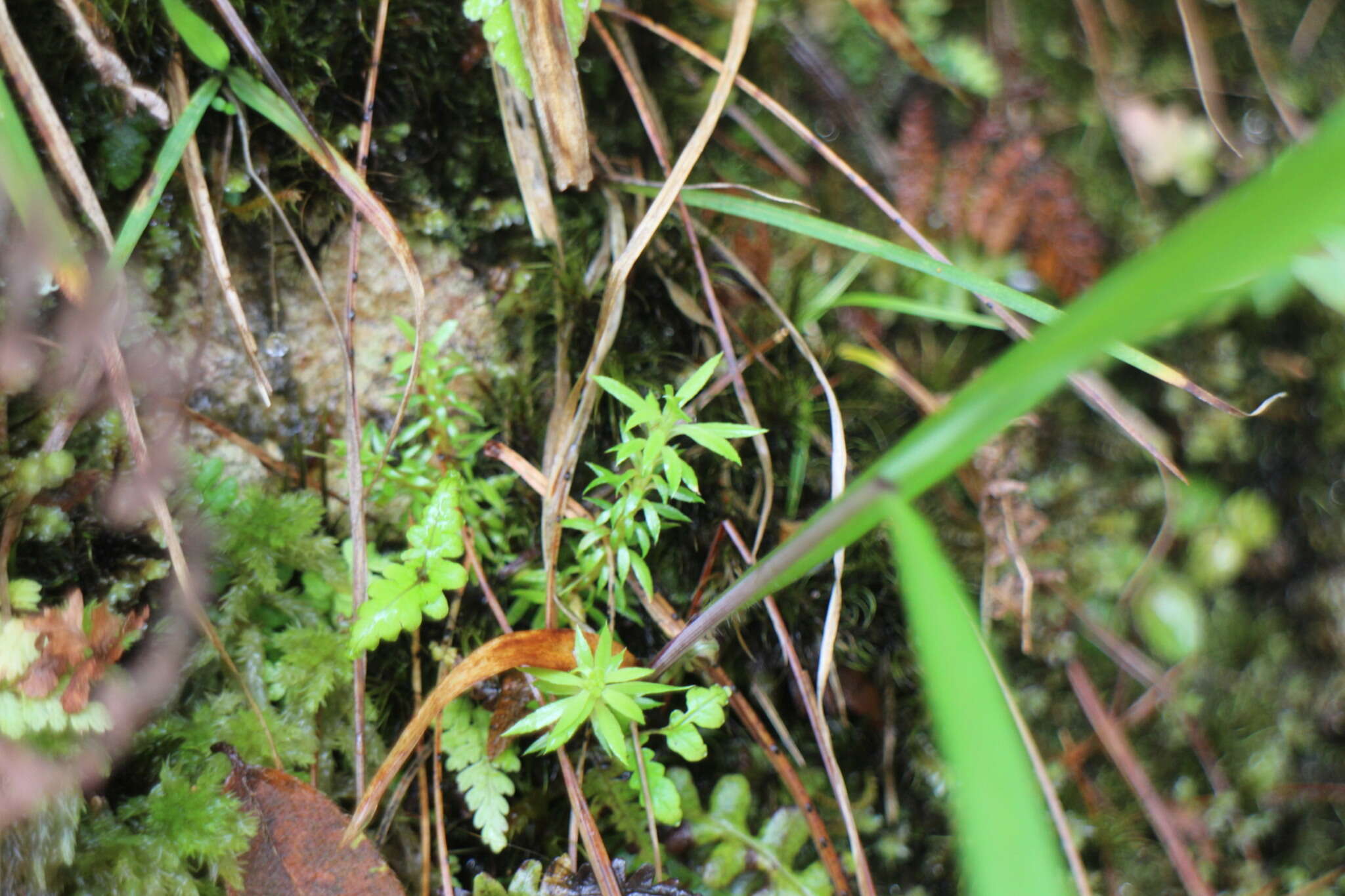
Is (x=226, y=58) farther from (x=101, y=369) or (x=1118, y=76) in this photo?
(x=1118, y=76)

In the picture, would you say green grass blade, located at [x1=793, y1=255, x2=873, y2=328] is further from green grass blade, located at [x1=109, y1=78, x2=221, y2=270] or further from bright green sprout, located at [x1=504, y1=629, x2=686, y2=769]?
green grass blade, located at [x1=109, y1=78, x2=221, y2=270]

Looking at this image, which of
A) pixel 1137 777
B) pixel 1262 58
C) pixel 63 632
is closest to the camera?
pixel 63 632

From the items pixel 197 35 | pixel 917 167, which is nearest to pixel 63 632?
pixel 197 35

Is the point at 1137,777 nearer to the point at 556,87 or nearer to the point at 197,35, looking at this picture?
the point at 556,87

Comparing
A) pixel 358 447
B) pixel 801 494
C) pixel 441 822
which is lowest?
pixel 441 822

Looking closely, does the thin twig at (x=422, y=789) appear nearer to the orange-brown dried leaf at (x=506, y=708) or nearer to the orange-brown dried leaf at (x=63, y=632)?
the orange-brown dried leaf at (x=506, y=708)

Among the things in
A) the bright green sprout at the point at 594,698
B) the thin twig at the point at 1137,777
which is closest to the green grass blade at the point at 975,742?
the bright green sprout at the point at 594,698
